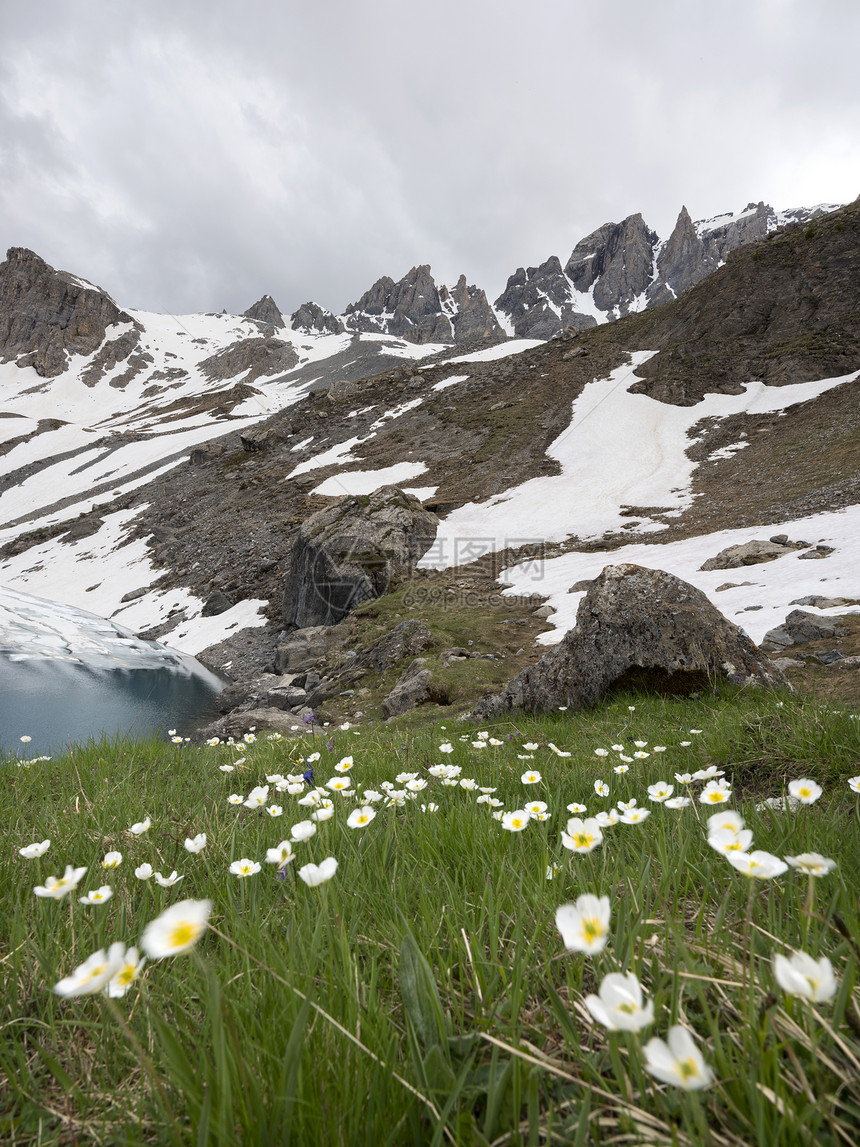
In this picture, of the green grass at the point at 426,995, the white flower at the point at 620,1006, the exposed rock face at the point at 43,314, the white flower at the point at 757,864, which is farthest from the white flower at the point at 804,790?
the exposed rock face at the point at 43,314

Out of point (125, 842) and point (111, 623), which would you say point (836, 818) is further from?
point (111, 623)

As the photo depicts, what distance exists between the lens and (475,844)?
2002 millimetres

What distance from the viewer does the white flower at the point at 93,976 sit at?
661mm

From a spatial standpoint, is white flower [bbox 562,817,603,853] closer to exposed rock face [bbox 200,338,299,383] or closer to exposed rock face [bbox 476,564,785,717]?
exposed rock face [bbox 476,564,785,717]

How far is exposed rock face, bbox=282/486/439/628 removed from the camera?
22.5 m

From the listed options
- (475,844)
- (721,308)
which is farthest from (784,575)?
(721,308)

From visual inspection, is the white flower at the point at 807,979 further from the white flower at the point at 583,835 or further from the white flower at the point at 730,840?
the white flower at the point at 583,835

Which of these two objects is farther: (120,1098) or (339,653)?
(339,653)

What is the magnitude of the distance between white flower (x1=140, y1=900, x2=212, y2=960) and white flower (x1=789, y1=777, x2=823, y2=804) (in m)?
1.74

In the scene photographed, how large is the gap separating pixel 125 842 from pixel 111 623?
3200 cm

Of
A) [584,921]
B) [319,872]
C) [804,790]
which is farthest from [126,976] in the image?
[804,790]

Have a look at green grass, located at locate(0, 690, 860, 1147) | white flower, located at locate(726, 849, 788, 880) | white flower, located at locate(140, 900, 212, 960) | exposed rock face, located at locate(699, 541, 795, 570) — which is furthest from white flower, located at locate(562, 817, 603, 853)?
exposed rock face, located at locate(699, 541, 795, 570)

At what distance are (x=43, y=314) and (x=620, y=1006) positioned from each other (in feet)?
694

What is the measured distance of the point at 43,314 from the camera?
156375mm
